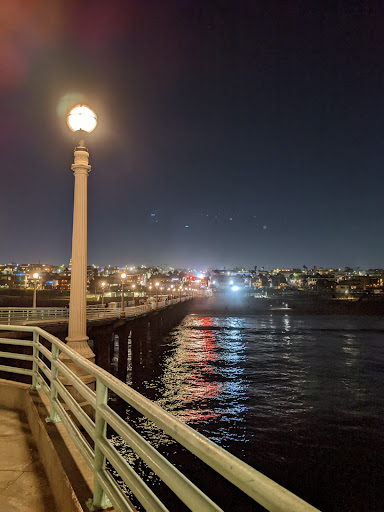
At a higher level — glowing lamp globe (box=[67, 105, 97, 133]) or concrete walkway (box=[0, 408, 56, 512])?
glowing lamp globe (box=[67, 105, 97, 133])

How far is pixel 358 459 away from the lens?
42.1ft

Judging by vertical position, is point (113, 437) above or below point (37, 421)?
below

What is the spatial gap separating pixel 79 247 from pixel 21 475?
202 inches

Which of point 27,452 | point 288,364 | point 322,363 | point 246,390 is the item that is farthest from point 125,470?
point 322,363

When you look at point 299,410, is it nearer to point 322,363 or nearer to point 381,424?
point 381,424

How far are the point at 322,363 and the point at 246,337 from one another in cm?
1837

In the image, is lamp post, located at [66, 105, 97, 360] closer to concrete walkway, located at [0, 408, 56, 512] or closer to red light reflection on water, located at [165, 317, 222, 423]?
concrete walkway, located at [0, 408, 56, 512]

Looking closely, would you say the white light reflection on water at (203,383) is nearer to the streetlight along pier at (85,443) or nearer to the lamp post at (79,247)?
the lamp post at (79,247)

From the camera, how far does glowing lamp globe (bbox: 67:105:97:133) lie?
25.4ft

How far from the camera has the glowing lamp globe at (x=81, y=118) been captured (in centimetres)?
774

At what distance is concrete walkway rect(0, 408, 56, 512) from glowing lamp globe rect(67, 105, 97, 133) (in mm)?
5896

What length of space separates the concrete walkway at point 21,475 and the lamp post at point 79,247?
3.04 metres

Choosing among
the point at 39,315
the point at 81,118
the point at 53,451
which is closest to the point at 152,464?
the point at 53,451

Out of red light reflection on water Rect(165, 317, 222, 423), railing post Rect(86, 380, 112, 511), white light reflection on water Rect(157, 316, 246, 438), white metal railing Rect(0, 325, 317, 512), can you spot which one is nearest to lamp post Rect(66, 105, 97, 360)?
white metal railing Rect(0, 325, 317, 512)
